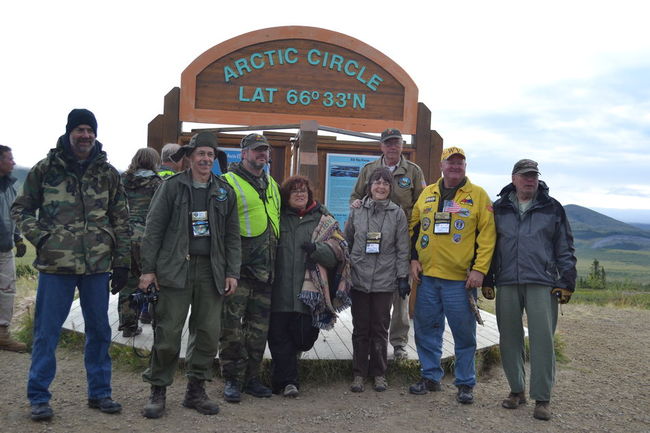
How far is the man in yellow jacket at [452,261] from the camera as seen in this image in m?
5.03

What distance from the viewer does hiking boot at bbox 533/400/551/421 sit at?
481 cm

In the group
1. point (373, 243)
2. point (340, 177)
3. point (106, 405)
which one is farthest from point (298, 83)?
point (106, 405)

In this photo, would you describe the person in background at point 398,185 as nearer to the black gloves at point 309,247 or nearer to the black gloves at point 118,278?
the black gloves at point 309,247

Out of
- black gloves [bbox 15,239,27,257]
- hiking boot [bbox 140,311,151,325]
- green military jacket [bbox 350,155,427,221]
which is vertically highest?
green military jacket [bbox 350,155,427,221]

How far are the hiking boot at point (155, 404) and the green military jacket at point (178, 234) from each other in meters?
0.87

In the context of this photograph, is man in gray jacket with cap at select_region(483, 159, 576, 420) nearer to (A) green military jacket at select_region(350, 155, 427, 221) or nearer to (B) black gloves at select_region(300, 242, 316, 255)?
(A) green military jacket at select_region(350, 155, 427, 221)

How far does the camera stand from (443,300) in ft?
16.9

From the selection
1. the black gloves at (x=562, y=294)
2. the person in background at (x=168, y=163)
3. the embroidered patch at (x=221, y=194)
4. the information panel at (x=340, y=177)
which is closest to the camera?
the embroidered patch at (x=221, y=194)

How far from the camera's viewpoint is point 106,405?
14.6 feet

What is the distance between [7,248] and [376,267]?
4017mm

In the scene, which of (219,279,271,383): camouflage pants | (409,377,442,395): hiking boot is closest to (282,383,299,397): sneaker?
(219,279,271,383): camouflage pants

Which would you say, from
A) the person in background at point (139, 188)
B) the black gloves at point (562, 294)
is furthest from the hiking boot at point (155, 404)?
the black gloves at point (562, 294)

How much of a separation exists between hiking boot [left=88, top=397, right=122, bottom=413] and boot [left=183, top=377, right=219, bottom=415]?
52cm

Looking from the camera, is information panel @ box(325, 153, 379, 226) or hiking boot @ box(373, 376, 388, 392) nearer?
hiking boot @ box(373, 376, 388, 392)
